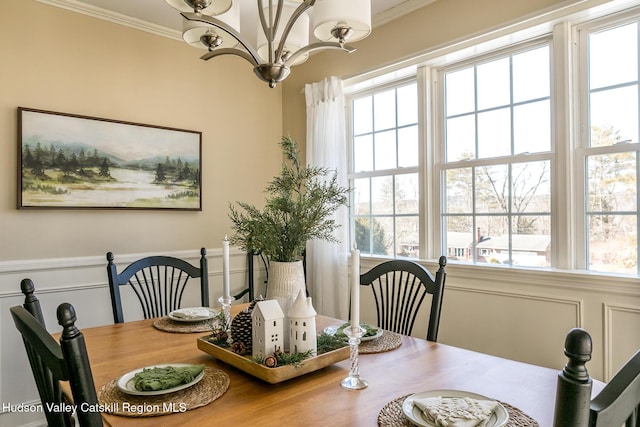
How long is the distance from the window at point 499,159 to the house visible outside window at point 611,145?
0.66 feet

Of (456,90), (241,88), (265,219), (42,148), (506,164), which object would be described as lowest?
(265,219)

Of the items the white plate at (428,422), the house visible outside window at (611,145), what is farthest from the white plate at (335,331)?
the house visible outside window at (611,145)

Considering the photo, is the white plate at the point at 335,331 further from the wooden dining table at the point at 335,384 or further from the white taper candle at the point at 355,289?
the white taper candle at the point at 355,289

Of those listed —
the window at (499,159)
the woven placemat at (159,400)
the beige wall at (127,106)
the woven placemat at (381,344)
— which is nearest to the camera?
the woven placemat at (159,400)

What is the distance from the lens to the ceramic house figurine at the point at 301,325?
1221 mm

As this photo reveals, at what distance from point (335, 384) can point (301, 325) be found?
7.6 inches

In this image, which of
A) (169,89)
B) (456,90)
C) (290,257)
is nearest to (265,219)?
(290,257)

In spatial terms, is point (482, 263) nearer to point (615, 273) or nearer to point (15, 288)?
point (615, 273)

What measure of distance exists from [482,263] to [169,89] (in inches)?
101

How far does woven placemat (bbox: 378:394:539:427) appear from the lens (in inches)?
36.1

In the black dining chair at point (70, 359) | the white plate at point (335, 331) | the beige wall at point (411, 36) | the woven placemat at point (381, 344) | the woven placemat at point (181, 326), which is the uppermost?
the beige wall at point (411, 36)

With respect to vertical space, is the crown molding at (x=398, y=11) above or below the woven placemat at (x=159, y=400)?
above

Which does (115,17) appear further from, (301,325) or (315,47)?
(301,325)

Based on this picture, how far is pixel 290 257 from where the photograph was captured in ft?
4.43
